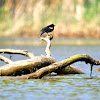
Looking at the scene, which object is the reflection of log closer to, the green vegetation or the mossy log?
the mossy log

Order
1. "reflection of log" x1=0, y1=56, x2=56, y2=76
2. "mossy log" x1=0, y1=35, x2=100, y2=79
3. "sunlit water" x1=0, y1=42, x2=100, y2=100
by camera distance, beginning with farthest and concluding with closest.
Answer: "reflection of log" x1=0, y1=56, x2=56, y2=76 < "mossy log" x1=0, y1=35, x2=100, y2=79 < "sunlit water" x1=0, y1=42, x2=100, y2=100

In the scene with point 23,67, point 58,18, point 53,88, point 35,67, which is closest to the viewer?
point 53,88

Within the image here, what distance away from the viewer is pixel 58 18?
457 feet

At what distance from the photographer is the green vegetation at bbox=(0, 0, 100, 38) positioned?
127125 mm

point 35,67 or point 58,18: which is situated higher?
point 58,18

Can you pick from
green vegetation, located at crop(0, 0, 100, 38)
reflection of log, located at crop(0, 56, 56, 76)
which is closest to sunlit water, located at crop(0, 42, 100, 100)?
reflection of log, located at crop(0, 56, 56, 76)

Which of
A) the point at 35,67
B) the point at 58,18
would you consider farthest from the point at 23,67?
the point at 58,18

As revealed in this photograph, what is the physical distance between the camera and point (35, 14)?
147 meters

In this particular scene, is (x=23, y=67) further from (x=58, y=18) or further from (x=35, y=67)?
(x=58, y=18)

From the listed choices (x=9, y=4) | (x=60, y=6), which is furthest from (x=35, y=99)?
(x=9, y=4)

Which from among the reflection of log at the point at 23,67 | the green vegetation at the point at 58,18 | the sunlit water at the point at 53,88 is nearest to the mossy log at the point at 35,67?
the reflection of log at the point at 23,67

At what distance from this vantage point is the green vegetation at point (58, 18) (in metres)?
127

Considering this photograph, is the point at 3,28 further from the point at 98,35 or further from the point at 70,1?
the point at 98,35

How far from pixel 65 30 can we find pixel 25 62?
367 ft
